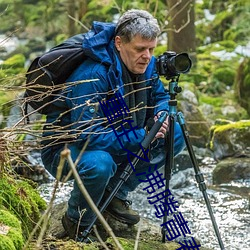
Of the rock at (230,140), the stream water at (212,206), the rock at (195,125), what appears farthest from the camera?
the rock at (195,125)

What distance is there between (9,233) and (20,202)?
659mm

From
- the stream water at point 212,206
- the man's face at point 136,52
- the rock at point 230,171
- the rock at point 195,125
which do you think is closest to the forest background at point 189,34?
the rock at point 195,125

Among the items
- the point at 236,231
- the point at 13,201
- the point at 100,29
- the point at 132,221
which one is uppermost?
the point at 100,29

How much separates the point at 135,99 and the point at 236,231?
1728mm

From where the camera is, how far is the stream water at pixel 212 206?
4.50 meters

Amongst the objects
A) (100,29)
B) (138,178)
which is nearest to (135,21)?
(100,29)

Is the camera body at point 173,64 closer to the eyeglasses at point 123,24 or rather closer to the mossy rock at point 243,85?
the eyeglasses at point 123,24

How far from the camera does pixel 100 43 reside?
3.35m

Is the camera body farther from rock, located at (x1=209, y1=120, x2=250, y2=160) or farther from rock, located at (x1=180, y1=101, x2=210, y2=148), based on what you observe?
rock, located at (x1=180, y1=101, x2=210, y2=148)

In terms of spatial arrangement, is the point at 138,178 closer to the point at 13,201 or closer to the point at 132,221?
the point at 132,221

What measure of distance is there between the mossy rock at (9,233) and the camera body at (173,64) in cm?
116

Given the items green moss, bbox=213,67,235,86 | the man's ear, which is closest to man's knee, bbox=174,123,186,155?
the man's ear

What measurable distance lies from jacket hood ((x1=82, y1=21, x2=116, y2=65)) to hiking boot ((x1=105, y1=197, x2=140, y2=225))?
939 millimetres

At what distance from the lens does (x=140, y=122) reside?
139 inches
